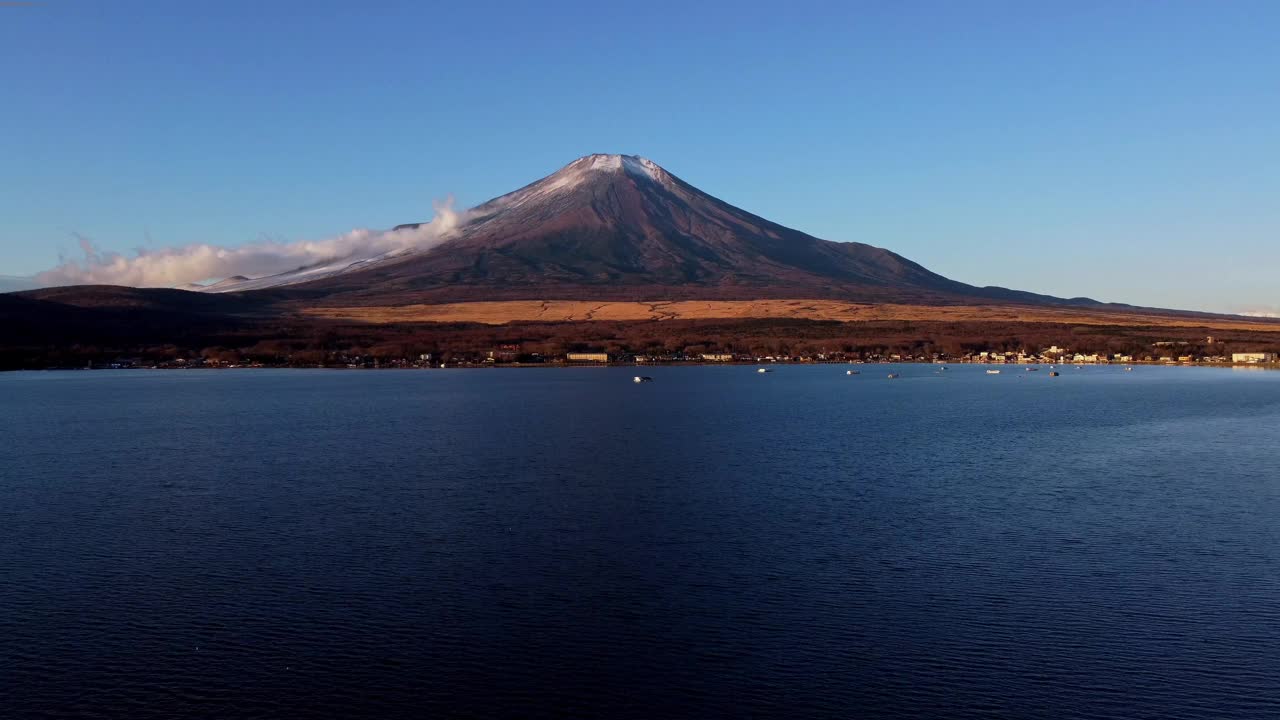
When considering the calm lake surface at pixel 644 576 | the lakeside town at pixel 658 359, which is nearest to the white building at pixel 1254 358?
the lakeside town at pixel 658 359

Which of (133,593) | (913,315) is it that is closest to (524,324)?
(913,315)

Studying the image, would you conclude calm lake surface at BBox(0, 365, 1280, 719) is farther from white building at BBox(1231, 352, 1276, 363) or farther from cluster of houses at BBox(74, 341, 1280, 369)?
white building at BBox(1231, 352, 1276, 363)

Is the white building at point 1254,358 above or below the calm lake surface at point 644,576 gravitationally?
above

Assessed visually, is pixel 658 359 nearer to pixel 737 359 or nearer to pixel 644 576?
pixel 737 359

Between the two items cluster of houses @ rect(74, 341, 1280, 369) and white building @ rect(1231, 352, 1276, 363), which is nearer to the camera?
white building @ rect(1231, 352, 1276, 363)

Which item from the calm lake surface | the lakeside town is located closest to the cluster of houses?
the lakeside town

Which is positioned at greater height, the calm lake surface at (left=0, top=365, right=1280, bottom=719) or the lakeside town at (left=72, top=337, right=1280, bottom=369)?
the lakeside town at (left=72, top=337, right=1280, bottom=369)

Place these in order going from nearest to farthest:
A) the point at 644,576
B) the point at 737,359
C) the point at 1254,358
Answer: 1. the point at 644,576
2. the point at 1254,358
3. the point at 737,359

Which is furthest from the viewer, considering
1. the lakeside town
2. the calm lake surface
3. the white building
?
the lakeside town

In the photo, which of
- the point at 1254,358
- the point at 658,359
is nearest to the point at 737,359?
the point at 658,359

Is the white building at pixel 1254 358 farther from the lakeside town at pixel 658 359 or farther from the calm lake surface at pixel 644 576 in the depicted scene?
the calm lake surface at pixel 644 576
